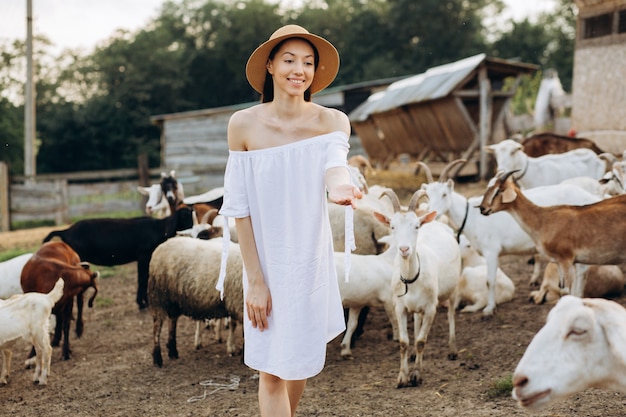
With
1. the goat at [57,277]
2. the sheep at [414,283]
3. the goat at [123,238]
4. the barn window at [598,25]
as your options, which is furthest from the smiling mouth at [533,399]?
the barn window at [598,25]

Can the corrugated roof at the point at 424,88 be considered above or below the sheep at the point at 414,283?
above

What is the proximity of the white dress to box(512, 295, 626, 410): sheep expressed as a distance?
0.86m

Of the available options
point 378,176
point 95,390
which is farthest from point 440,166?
point 95,390

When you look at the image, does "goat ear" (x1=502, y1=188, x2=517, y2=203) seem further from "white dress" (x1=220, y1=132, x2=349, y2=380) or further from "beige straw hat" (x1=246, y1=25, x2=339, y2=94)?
"white dress" (x1=220, y1=132, x2=349, y2=380)

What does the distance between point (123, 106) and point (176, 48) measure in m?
8.15

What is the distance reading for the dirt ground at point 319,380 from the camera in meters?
4.69

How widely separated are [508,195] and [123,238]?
4.49 m

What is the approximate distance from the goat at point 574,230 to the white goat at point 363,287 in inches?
50.0

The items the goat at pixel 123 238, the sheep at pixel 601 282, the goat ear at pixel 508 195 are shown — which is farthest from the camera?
the goat at pixel 123 238

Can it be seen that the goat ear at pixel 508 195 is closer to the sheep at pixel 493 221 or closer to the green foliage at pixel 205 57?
the sheep at pixel 493 221

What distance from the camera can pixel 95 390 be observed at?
5.52 m

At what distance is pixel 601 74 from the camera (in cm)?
1111

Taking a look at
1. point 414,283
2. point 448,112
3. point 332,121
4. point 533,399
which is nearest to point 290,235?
point 332,121

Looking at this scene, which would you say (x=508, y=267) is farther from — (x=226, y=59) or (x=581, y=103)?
(x=226, y=59)
